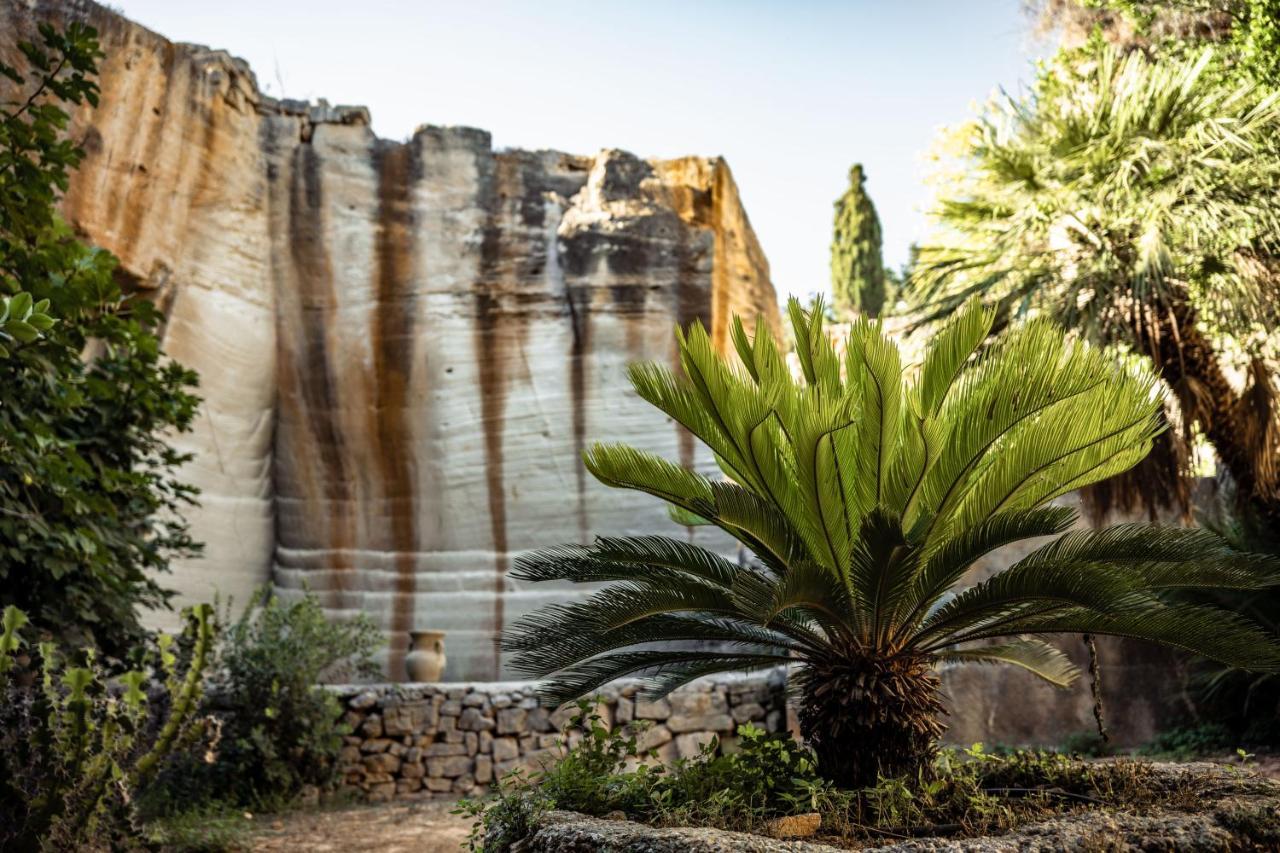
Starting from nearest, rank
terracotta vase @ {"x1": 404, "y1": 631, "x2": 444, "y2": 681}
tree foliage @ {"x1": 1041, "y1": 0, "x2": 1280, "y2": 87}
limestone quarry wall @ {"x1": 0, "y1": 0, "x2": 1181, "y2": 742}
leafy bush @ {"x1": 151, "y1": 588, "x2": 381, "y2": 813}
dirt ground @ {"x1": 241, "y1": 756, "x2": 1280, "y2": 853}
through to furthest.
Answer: dirt ground @ {"x1": 241, "y1": 756, "x2": 1280, "y2": 853}
leafy bush @ {"x1": 151, "y1": 588, "x2": 381, "y2": 813}
tree foliage @ {"x1": 1041, "y1": 0, "x2": 1280, "y2": 87}
terracotta vase @ {"x1": 404, "y1": 631, "x2": 444, "y2": 681}
limestone quarry wall @ {"x1": 0, "y1": 0, "x2": 1181, "y2": 742}

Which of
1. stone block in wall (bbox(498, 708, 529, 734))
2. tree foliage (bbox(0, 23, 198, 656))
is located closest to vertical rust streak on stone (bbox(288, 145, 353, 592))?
stone block in wall (bbox(498, 708, 529, 734))

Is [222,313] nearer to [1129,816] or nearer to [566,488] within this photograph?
[566,488]

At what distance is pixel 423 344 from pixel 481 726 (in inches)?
197

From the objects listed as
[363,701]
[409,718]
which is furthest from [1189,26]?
[363,701]

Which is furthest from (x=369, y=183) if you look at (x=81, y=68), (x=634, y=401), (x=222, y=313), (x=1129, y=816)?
(x=1129, y=816)

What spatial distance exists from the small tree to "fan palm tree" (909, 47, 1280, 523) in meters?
9.90

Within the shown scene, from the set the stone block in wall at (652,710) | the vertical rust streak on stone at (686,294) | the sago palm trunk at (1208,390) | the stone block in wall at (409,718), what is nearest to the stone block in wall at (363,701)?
the stone block in wall at (409,718)

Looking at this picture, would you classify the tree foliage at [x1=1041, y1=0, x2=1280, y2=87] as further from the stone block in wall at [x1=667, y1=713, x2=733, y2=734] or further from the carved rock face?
the stone block in wall at [x1=667, y1=713, x2=733, y2=734]

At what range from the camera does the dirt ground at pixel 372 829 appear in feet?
21.7

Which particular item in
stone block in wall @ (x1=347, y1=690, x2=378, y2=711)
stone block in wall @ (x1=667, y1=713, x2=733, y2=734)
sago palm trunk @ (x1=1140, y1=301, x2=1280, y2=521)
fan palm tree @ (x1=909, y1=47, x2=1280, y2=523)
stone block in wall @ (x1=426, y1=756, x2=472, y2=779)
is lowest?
stone block in wall @ (x1=426, y1=756, x2=472, y2=779)

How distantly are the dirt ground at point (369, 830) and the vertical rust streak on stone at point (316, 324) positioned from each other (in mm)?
4992

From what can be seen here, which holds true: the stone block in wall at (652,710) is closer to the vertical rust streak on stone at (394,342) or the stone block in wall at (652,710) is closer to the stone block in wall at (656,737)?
the stone block in wall at (656,737)

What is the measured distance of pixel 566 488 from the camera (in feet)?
39.8

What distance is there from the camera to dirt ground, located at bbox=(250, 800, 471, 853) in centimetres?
663
